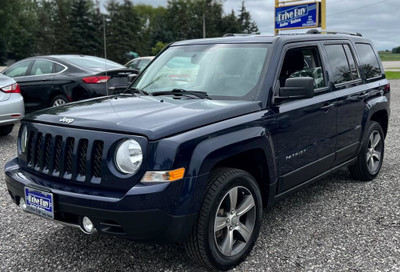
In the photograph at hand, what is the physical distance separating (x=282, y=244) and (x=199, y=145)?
136 centimetres

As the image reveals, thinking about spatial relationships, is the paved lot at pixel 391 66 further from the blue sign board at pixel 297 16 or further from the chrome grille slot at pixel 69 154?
the chrome grille slot at pixel 69 154

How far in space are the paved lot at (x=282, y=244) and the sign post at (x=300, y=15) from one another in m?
14.1

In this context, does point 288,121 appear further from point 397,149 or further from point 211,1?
point 211,1

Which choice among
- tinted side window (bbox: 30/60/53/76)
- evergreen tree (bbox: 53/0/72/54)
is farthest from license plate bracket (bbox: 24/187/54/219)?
evergreen tree (bbox: 53/0/72/54)

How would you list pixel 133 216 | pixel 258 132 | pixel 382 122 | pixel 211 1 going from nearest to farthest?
pixel 133 216 < pixel 258 132 < pixel 382 122 < pixel 211 1

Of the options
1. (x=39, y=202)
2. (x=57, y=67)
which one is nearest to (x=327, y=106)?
(x=39, y=202)

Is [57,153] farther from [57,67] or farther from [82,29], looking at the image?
[82,29]

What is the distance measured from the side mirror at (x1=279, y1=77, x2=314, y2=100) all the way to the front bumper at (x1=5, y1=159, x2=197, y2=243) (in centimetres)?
136

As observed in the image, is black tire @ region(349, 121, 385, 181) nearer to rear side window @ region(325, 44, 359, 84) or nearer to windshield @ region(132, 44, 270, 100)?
rear side window @ region(325, 44, 359, 84)

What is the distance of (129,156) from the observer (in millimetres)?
2787

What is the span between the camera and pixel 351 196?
490 centimetres

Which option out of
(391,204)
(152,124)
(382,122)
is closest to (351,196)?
(391,204)

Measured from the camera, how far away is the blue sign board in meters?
18.0

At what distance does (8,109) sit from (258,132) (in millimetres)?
5784
